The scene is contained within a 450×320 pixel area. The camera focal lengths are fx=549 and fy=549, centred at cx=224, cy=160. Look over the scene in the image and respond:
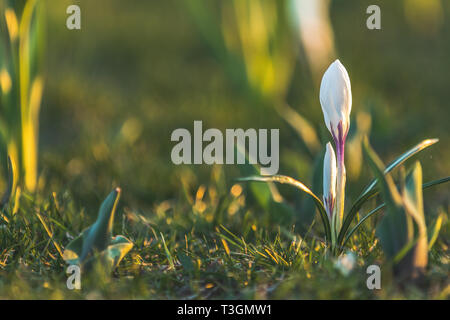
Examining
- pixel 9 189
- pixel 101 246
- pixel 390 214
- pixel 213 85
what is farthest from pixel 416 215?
pixel 213 85

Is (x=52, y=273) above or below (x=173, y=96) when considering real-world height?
below

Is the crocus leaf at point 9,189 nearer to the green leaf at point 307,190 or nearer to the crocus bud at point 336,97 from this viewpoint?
the green leaf at point 307,190

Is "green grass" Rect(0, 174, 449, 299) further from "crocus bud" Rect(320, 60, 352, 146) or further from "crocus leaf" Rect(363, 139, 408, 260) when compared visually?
"crocus bud" Rect(320, 60, 352, 146)

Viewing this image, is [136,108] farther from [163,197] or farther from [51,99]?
[163,197]

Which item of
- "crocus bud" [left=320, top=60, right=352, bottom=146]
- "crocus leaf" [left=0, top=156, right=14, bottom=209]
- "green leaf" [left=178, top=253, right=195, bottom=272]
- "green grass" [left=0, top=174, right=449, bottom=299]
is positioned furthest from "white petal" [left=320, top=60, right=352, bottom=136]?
"crocus leaf" [left=0, top=156, right=14, bottom=209]

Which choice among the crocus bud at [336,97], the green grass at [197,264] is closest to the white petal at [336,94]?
the crocus bud at [336,97]

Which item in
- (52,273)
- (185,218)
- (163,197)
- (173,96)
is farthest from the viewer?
(173,96)

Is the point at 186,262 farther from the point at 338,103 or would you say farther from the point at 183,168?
the point at 183,168
